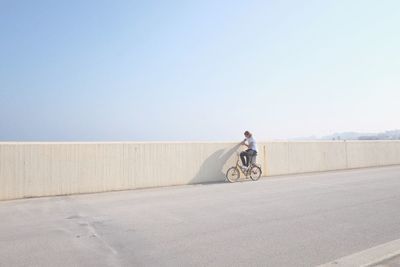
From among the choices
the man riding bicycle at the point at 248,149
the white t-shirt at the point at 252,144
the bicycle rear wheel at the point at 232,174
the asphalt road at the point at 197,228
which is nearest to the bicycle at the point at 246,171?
the bicycle rear wheel at the point at 232,174

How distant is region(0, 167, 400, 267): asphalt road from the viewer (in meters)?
4.48

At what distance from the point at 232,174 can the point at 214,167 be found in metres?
0.69

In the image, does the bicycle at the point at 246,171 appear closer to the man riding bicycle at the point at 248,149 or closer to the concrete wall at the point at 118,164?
the man riding bicycle at the point at 248,149

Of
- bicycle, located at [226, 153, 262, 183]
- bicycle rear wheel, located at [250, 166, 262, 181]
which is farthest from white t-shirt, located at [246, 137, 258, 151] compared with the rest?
bicycle rear wheel, located at [250, 166, 262, 181]

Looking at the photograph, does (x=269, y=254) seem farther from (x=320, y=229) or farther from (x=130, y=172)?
(x=130, y=172)

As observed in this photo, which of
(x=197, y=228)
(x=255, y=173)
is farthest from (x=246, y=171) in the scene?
(x=197, y=228)

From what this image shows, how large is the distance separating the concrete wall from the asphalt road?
633mm

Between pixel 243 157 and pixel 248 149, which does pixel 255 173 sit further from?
pixel 248 149

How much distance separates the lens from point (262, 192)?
980cm

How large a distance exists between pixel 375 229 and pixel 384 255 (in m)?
1.37

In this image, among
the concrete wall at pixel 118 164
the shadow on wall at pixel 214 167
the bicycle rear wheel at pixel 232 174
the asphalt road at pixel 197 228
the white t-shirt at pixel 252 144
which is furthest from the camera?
the white t-shirt at pixel 252 144

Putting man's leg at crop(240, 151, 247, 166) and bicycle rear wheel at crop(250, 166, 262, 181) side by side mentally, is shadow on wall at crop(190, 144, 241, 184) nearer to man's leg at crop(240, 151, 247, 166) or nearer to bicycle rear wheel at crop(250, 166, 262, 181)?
man's leg at crop(240, 151, 247, 166)

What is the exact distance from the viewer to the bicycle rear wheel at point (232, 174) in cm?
1271

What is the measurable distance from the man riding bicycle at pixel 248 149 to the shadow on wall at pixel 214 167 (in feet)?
1.62
